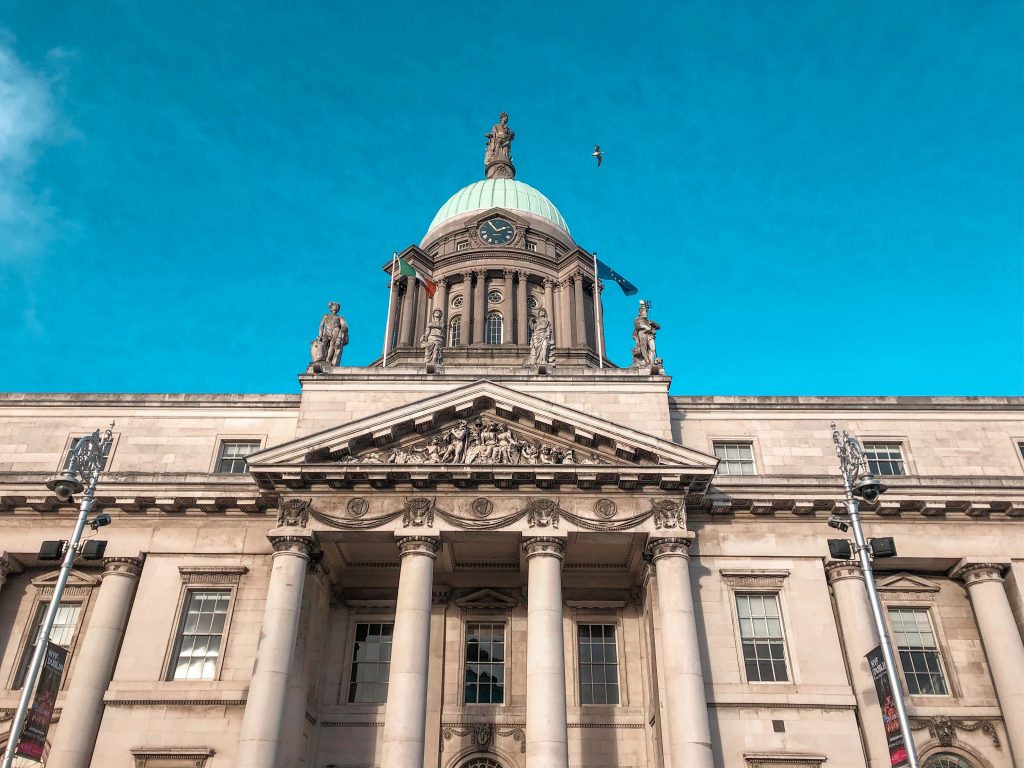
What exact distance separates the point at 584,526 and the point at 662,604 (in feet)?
10.6

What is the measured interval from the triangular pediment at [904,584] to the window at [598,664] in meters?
8.97

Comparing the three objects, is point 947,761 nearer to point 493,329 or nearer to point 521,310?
point 521,310

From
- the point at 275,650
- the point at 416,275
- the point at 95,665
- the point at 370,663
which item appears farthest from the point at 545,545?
the point at 416,275

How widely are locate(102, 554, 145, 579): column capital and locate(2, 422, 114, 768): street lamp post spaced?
6524mm

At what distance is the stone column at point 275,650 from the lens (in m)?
22.7

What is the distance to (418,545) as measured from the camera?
84.3 feet

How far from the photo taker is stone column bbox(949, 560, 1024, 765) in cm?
2484

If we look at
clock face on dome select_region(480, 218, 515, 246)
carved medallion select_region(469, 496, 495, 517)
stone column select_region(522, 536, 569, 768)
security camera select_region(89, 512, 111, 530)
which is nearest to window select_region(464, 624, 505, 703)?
stone column select_region(522, 536, 569, 768)

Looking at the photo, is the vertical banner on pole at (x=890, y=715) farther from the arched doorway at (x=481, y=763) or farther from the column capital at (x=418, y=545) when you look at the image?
the column capital at (x=418, y=545)

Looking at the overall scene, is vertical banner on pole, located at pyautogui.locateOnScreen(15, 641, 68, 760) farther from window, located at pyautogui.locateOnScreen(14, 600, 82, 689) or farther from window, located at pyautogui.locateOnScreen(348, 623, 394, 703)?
window, located at pyautogui.locateOnScreen(348, 623, 394, 703)

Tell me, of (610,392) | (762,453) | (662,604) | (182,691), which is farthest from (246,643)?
(762,453)

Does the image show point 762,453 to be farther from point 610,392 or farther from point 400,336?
point 400,336

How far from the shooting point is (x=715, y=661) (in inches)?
1008

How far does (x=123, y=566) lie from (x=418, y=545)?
977 cm
